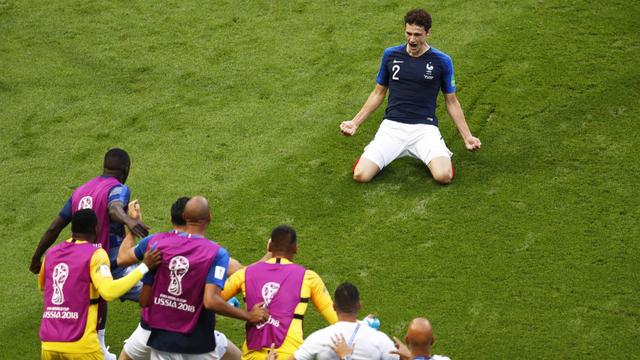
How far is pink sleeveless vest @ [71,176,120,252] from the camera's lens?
733cm

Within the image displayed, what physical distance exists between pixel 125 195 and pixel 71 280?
1.06 meters

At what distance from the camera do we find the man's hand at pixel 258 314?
620 cm

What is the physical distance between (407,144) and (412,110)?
337mm

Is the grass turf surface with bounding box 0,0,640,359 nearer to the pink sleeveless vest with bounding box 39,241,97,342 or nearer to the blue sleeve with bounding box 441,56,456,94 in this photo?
the blue sleeve with bounding box 441,56,456,94

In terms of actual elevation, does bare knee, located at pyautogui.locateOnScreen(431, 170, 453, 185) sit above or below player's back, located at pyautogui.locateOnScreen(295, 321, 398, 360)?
below

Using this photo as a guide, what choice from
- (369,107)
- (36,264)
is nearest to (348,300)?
(36,264)

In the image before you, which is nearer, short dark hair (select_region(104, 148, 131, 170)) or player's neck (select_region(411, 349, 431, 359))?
player's neck (select_region(411, 349, 431, 359))

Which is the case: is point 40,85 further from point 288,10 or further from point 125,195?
point 125,195

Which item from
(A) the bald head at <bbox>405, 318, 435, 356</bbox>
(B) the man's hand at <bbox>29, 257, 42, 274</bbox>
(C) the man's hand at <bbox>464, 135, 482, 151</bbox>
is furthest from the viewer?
(C) the man's hand at <bbox>464, 135, 482, 151</bbox>

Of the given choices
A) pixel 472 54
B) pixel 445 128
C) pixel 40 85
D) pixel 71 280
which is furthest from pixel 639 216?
pixel 40 85

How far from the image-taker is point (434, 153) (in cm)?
961

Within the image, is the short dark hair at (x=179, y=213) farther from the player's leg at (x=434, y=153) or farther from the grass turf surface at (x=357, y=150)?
the player's leg at (x=434, y=153)

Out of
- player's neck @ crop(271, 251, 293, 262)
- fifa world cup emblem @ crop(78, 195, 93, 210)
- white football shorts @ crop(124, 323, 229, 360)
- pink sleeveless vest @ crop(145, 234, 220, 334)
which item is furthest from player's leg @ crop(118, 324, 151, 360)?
fifa world cup emblem @ crop(78, 195, 93, 210)

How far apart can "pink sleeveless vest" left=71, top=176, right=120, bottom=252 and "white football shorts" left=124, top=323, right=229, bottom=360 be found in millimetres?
1025
